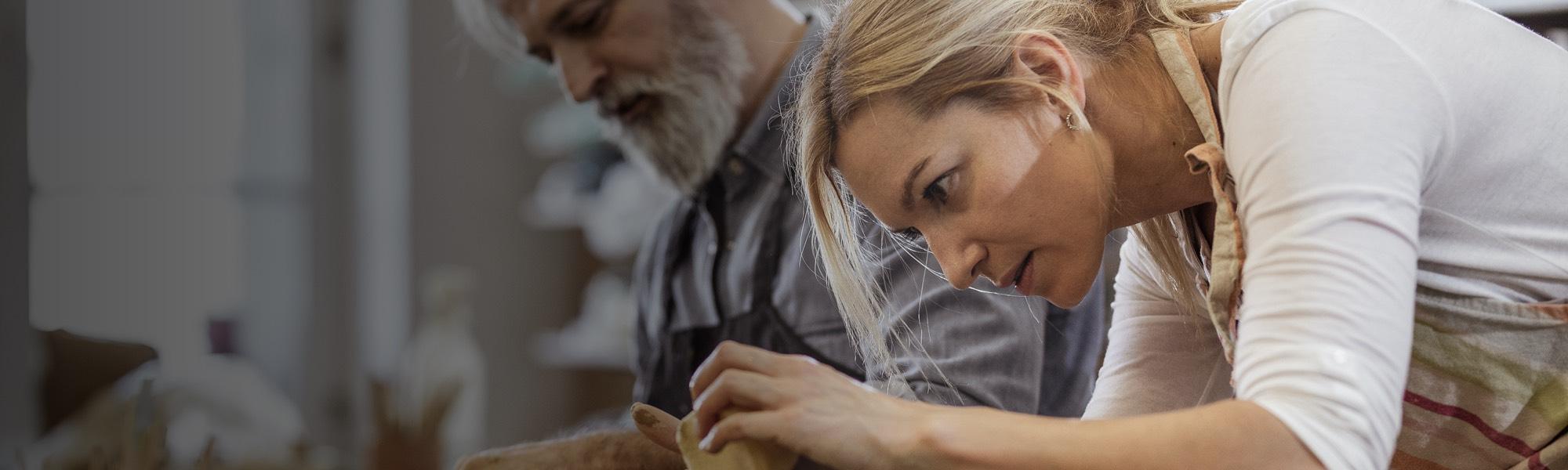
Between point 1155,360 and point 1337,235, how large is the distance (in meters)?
0.33

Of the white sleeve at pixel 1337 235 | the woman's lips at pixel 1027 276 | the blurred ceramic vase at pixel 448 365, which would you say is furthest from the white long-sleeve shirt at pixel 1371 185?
the blurred ceramic vase at pixel 448 365

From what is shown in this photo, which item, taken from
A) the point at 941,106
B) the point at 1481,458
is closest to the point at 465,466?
the point at 941,106

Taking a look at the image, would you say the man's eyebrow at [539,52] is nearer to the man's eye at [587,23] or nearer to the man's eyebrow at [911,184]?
the man's eye at [587,23]

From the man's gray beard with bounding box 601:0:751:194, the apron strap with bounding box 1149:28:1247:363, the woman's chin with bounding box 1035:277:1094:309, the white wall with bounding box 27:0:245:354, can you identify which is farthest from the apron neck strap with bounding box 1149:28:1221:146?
the white wall with bounding box 27:0:245:354

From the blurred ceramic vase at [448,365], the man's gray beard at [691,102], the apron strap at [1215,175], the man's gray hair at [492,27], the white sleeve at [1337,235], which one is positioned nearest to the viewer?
the white sleeve at [1337,235]

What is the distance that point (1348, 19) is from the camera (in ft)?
1.60

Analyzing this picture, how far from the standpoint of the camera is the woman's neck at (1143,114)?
0.60 metres

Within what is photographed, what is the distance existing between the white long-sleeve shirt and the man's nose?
0.48 metres

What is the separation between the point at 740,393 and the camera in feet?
1.62

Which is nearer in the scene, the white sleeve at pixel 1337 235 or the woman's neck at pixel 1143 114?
the white sleeve at pixel 1337 235

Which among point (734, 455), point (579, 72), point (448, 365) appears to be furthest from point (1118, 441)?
point (579, 72)

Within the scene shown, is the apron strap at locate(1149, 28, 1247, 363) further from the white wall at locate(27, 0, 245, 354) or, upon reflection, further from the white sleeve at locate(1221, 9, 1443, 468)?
the white wall at locate(27, 0, 245, 354)

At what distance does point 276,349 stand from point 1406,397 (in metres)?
0.64

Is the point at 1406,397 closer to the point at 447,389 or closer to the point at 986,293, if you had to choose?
the point at 986,293
